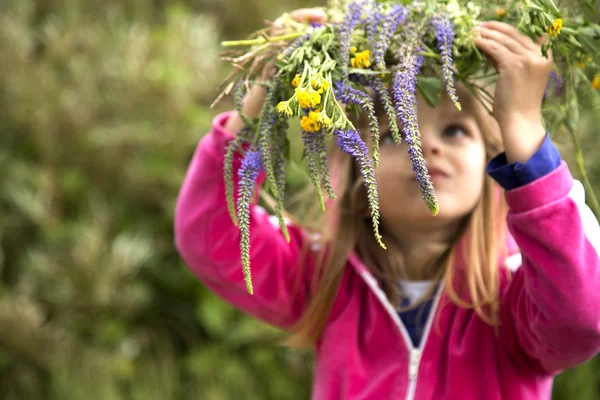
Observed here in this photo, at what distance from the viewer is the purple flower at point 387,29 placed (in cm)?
117

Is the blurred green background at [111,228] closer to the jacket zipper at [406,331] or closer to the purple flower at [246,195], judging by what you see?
the jacket zipper at [406,331]

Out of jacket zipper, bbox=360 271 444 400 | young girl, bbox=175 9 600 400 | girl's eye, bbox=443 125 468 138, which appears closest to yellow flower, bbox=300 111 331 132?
young girl, bbox=175 9 600 400

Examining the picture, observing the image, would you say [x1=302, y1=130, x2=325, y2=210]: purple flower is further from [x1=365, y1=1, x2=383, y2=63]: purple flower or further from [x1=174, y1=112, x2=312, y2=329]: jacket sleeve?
[x1=174, y1=112, x2=312, y2=329]: jacket sleeve

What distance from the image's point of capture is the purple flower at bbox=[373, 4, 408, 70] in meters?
1.17

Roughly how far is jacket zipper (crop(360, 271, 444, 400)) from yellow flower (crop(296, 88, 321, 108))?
2.21 ft

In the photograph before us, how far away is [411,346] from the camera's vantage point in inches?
60.4

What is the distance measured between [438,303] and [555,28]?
648 millimetres

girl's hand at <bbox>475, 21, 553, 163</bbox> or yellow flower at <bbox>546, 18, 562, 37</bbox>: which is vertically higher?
yellow flower at <bbox>546, 18, 562, 37</bbox>

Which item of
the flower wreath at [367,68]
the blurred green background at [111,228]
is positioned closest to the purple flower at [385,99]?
the flower wreath at [367,68]

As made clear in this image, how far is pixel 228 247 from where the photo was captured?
157cm

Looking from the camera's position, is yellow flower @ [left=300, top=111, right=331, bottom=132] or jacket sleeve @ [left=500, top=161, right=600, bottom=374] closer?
yellow flower @ [left=300, top=111, right=331, bottom=132]

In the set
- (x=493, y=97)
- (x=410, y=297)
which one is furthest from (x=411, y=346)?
(x=493, y=97)

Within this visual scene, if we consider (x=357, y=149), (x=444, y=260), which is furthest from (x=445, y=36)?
(x=444, y=260)

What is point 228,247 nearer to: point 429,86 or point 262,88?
point 262,88
